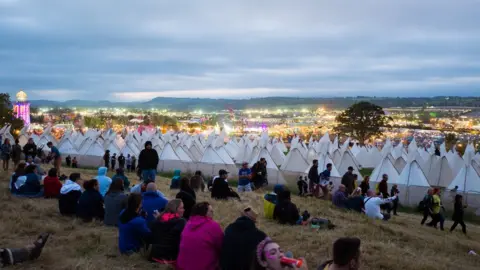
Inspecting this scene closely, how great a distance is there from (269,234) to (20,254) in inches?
143

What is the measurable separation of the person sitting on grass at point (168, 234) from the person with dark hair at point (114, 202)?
6.10 ft

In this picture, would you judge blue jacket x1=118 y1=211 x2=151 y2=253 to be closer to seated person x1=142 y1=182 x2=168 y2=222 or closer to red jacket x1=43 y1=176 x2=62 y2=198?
seated person x1=142 y1=182 x2=168 y2=222

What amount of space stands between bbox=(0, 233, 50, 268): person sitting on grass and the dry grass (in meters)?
0.09

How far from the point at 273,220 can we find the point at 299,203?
3.01 meters

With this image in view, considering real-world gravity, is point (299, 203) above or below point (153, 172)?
below

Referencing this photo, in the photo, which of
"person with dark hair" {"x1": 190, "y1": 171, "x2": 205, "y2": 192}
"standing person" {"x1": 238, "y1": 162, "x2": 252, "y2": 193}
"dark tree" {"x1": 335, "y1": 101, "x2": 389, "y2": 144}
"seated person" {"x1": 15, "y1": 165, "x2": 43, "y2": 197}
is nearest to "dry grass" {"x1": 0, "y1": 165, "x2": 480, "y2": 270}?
"seated person" {"x1": 15, "y1": 165, "x2": 43, "y2": 197}

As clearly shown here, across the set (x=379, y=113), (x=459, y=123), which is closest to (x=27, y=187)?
(x=379, y=113)

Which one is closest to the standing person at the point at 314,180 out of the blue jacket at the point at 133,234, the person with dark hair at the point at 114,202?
the person with dark hair at the point at 114,202

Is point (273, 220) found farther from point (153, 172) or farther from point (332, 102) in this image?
point (332, 102)

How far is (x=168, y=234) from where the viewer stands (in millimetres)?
5355

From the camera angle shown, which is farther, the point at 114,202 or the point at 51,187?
the point at 51,187

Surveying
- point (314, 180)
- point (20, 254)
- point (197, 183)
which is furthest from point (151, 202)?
point (314, 180)

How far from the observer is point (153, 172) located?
11.1 meters

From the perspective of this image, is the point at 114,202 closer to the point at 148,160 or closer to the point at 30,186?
the point at 30,186
